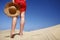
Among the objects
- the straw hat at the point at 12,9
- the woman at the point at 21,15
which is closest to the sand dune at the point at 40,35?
the woman at the point at 21,15

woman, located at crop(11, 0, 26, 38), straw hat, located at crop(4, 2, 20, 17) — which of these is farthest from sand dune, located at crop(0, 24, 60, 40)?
straw hat, located at crop(4, 2, 20, 17)

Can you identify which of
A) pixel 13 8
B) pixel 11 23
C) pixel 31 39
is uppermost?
pixel 13 8

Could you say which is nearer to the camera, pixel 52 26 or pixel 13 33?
pixel 13 33

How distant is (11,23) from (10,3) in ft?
0.92

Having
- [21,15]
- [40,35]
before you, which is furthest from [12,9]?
[40,35]

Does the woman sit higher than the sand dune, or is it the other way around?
the woman

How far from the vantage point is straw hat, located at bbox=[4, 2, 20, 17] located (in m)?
2.76

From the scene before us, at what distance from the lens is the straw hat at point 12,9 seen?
2.76 metres

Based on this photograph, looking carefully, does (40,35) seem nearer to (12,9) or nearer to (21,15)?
(21,15)

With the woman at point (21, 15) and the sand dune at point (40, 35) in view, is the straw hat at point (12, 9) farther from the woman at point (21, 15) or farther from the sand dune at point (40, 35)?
the sand dune at point (40, 35)

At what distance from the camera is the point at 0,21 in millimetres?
2936

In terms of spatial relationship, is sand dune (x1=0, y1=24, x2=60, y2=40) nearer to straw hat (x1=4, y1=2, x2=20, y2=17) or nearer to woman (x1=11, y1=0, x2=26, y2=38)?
woman (x1=11, y1=0, x2=26, y2=38)

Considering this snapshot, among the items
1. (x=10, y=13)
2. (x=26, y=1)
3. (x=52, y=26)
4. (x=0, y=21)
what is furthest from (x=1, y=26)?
(x=52, y=26)

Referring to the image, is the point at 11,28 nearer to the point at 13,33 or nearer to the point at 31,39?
the point at 13,33
